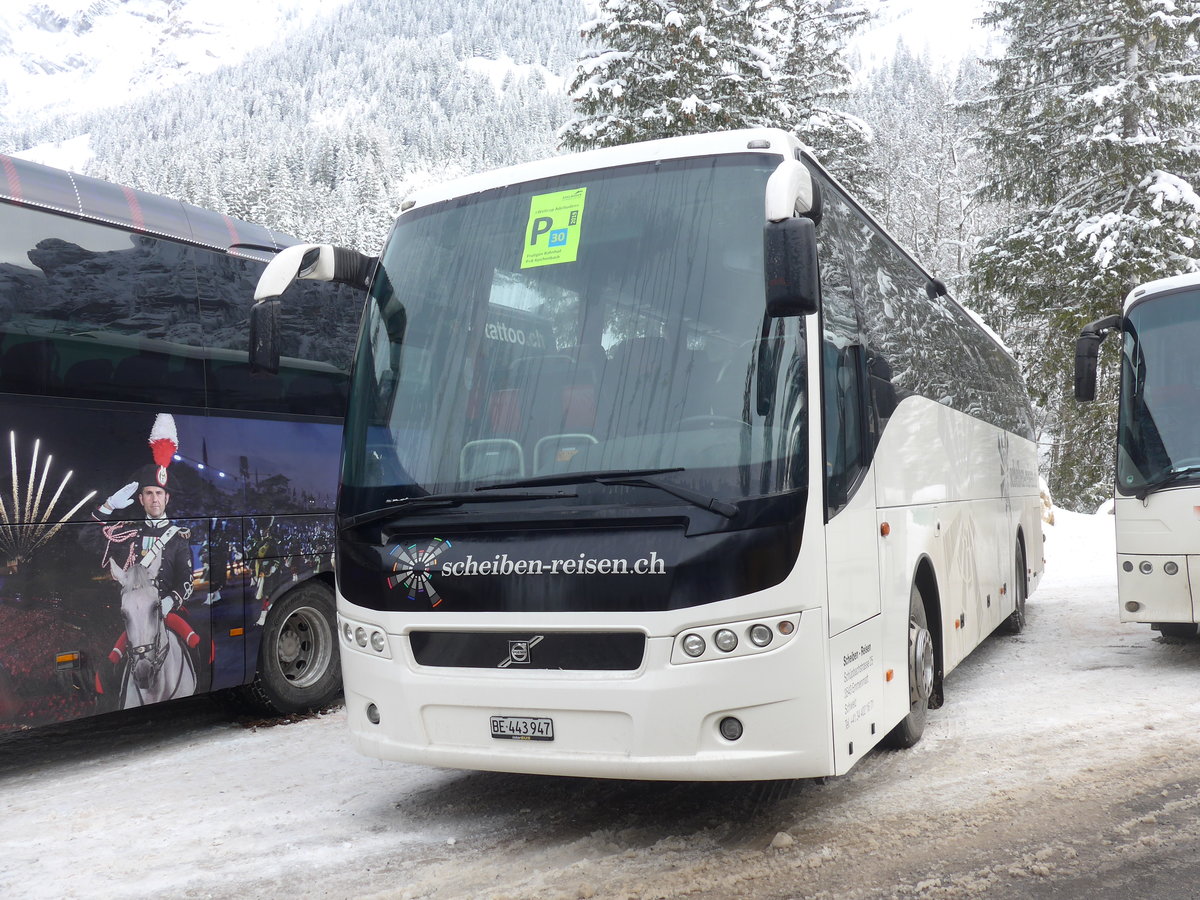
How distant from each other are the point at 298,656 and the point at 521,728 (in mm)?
4081

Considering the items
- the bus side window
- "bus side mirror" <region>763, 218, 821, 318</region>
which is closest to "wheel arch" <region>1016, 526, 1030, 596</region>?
the bus side window

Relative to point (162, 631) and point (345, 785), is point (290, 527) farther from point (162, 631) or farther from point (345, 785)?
point (345, 785)

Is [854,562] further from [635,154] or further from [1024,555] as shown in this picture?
[1024,555]

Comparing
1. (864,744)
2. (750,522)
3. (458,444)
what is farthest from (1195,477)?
(458,444)

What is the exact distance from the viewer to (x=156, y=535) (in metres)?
7.07

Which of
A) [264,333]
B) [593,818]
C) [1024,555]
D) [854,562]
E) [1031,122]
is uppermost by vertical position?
[1031,122]

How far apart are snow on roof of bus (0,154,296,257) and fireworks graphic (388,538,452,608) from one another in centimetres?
340

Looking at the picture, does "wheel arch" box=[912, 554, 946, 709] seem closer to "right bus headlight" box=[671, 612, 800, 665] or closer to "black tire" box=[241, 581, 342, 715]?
"right bus headlight" box=[671, 612, 800, 665]

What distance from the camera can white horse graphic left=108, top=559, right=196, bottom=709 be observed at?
6844 millimetres

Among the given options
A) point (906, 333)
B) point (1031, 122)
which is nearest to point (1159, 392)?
Answer: point (906, 333)

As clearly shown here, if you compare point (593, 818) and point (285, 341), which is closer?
point (593, 818)

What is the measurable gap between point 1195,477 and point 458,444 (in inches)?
241

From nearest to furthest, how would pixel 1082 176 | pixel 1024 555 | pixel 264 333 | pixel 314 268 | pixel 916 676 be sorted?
1. pixel 264 333
2. pixel 314 268
3. pixel 916 676
4. pixel 1024 555
5. pixel 1082 176

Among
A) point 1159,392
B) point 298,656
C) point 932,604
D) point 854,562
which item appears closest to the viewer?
point 854,562
